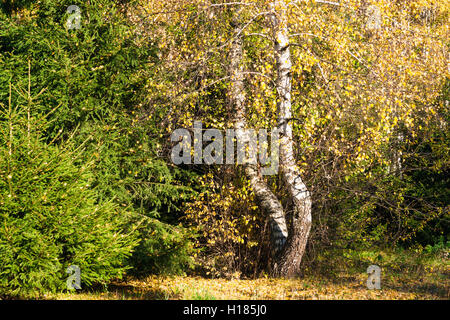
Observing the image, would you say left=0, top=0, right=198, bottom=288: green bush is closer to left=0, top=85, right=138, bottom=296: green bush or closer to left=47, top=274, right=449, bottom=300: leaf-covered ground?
left=47, top=274, right=449, bottom=300: leaf-covered ground

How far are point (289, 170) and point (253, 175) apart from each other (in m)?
0.87

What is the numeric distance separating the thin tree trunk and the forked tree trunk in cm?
28

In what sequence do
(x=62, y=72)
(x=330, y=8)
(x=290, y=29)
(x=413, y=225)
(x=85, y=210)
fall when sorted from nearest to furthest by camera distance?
1. (x=85, y=210)
2. (x=62, y=72)
3. (x=290, y=29)
4. (x=330, y=8)
5. (x=413, y=225)

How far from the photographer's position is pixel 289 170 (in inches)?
311

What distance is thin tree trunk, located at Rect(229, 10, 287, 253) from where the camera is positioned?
8359 mm

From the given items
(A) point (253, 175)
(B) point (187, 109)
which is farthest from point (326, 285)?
(B) point (187, 109)

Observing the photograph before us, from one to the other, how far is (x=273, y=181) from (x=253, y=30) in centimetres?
308

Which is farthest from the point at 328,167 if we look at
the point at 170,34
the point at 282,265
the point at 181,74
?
the point at 170,34

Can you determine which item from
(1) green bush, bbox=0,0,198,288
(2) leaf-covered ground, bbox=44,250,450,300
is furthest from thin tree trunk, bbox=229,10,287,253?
(1) green bush, bbox=0,0,198,288

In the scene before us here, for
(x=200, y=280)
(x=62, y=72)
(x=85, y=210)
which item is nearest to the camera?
(x=85, y=210)

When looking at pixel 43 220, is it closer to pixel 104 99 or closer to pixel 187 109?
pixel 104 99

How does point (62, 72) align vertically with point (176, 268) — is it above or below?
above

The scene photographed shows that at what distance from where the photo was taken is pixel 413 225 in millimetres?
11320

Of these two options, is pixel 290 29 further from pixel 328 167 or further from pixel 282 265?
pixel 282 265
